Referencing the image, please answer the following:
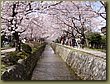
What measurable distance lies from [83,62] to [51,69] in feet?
1.29

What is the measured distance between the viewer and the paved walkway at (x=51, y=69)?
2.88m

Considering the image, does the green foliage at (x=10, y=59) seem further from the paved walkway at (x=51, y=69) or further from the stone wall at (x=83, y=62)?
the stone wall at (x=83, y=62)

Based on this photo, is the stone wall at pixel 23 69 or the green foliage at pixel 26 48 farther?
the green foliage at pixel 26 48

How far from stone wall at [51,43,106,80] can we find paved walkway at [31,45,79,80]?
0.22ft

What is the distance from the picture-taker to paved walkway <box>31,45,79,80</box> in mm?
2879

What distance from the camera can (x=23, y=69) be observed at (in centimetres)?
288

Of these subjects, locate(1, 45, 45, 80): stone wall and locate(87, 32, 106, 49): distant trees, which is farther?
locate(87, 32, 106, 49): distant trees

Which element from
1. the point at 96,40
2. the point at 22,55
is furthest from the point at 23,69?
the point at 96,40

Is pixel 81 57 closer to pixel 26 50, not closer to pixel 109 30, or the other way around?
pixel 109 30

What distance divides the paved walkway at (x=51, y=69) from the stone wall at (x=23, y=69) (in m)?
0.06

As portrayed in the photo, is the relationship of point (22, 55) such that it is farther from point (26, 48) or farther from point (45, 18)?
point (45, 18)

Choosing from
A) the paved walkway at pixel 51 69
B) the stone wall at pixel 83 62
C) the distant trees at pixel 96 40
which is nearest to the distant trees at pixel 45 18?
the distant trees at pixel 96 40

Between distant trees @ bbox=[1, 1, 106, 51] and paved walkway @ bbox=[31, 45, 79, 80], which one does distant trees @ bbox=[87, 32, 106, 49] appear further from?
paved walkway @ bbox=[31, 45, 79, 80]

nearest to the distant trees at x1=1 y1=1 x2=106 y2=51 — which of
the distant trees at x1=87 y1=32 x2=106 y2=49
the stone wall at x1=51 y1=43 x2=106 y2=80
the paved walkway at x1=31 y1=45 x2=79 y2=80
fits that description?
the distant trees at x1=87 y1=32 x2=106 y2=49
